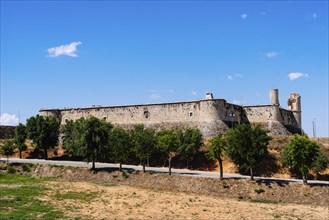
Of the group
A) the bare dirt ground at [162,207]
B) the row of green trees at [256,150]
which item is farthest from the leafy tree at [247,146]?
the bare dirt ground at [162,207]

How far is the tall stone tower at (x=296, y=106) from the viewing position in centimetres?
6725

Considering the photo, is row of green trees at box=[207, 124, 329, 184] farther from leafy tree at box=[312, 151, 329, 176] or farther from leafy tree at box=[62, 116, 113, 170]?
leafy tree at box=[62, 116, 113, 170]

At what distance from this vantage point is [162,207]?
30234mm

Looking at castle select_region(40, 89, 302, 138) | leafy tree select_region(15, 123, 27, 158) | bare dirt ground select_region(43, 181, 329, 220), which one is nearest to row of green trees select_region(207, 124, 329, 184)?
bare dirt ground select_region(43, 181, 329, 220)

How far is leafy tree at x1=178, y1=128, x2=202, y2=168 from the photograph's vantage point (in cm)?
5038

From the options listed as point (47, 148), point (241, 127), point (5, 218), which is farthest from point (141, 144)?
point (5, 218)

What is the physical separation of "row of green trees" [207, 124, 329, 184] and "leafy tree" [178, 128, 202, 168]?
729 centimetres

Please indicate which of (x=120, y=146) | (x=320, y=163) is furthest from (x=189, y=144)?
(x=320, y=163)

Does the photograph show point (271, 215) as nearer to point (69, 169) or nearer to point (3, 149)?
point (69, 169)

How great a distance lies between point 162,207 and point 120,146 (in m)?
18.9

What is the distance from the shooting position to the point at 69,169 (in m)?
47.9

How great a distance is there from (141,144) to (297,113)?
32907 millimetres

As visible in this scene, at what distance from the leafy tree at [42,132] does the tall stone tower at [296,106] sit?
135ft

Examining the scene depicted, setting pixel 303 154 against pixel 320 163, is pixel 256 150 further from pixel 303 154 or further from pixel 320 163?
pixel 320 163
